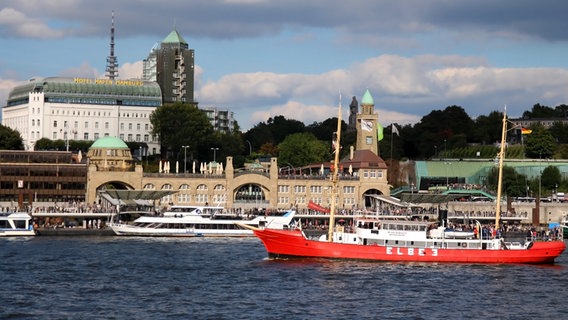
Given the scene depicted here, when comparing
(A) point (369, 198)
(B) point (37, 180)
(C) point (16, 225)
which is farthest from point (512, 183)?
(C) point (16, 225)

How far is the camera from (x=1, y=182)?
15888 centimetres

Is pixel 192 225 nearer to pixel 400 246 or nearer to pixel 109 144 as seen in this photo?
pixel 400 246

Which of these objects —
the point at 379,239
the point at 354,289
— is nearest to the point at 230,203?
the point at 379,239

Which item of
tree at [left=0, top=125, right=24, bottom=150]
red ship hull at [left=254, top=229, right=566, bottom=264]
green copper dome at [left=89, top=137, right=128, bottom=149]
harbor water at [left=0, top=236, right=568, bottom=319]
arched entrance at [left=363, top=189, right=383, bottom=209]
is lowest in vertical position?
harbor water at [left=0, top=236, right=568, bottom=319]

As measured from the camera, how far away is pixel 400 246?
9988 cm

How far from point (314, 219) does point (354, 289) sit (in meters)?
72.1

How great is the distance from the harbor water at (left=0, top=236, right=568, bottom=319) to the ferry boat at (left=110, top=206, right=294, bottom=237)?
19635mm

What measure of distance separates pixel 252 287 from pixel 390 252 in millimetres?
20765

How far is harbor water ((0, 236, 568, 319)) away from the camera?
71.2m

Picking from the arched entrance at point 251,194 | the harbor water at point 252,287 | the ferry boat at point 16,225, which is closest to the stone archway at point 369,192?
the arched entrance at point 251,194

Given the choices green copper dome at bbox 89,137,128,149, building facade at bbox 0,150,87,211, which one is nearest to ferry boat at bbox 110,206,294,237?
building facade at bbox 0,150,87,211

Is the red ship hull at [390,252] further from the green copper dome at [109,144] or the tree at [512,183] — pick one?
the tree at [512,183]

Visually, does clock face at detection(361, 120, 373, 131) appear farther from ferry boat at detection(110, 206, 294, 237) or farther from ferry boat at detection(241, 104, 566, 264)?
ferry boat at detection(241, 104, 566, 264)

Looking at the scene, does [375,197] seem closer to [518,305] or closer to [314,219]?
[314,219]
